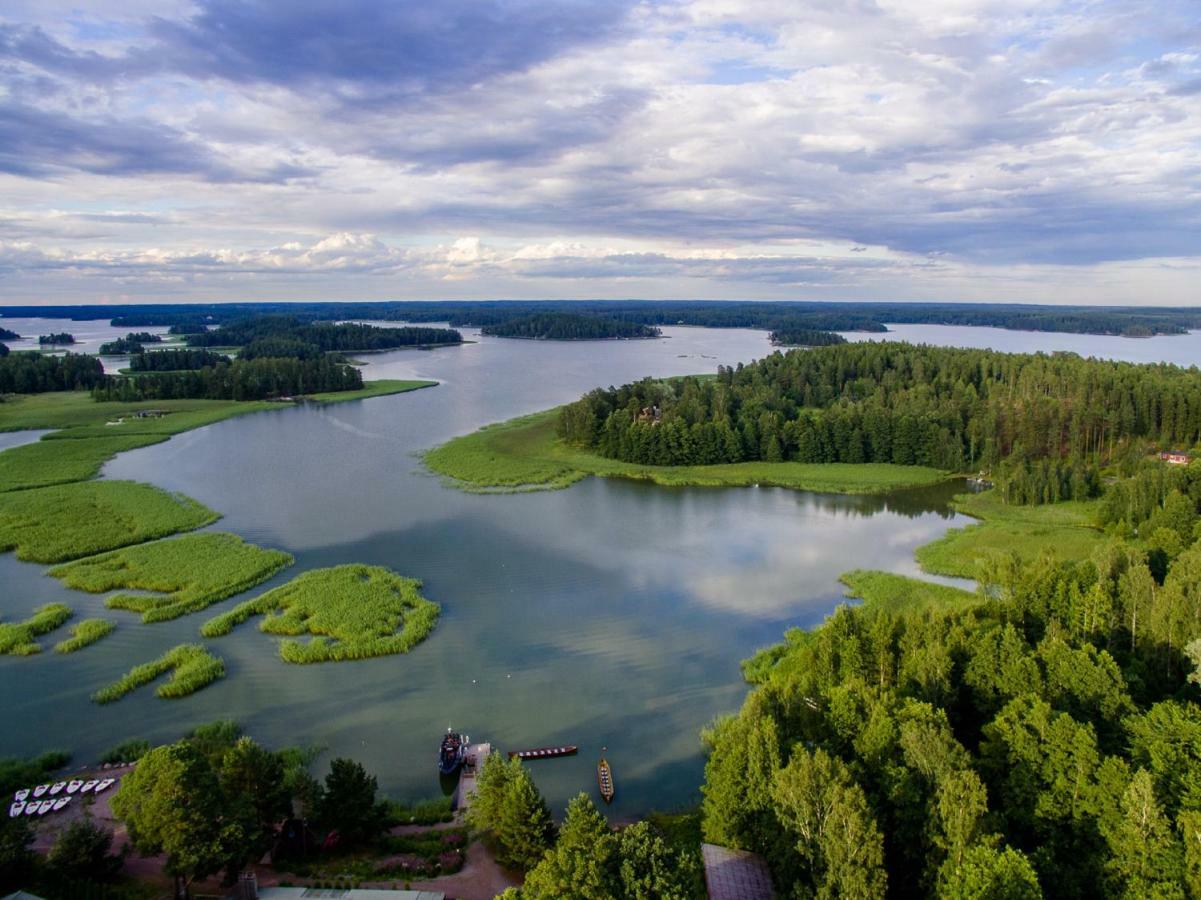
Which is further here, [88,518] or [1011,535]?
[88,518]

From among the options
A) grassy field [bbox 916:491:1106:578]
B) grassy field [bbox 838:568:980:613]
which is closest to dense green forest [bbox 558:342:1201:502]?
grassy field [bbox 916:491:1106:578]

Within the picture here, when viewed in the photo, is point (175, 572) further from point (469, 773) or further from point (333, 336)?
point (333, 336)

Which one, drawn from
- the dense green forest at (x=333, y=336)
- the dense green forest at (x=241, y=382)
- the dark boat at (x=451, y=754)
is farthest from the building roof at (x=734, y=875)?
the dense green forest at (x=333, y=336)

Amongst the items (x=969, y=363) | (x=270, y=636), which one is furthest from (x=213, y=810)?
(x=969, y=363)

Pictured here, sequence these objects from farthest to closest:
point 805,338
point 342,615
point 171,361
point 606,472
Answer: point 805,338, point 171,361, point 606,472, point 342,615

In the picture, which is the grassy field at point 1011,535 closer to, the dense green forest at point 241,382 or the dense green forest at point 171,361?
the dense green forest at point 241,382

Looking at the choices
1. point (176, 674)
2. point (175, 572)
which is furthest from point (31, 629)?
point (176, 674)

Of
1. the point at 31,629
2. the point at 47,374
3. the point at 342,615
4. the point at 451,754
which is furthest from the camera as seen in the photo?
Answer: the point at 47,374

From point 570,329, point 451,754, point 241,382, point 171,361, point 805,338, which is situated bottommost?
point 451,754
